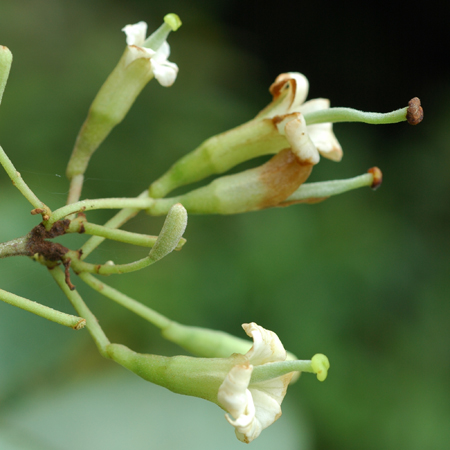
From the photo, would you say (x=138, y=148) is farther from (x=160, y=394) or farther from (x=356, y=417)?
(x=356, y=417)

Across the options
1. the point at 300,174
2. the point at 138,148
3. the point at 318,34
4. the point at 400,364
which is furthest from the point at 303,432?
the point at 318,34

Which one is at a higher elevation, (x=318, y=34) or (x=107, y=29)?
(x=107, y=29)

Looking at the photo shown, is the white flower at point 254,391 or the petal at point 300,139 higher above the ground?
the petal at point 300,139

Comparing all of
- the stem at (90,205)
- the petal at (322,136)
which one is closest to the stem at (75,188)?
the stem at (90,205)

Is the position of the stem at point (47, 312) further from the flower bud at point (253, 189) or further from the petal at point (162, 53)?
the petal at point (162, 53)

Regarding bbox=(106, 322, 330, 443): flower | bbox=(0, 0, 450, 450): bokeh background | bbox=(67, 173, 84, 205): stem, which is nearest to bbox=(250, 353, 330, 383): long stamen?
bbox=(106, 322, 330, 443): flower

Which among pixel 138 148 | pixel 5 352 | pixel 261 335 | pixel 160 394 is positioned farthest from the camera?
pixel 138 148

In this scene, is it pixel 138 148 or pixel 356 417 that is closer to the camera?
pixel 356 417
